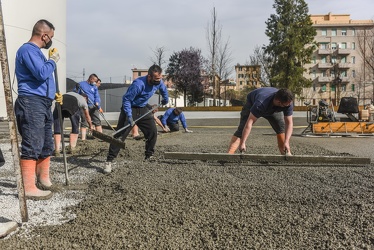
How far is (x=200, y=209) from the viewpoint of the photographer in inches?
119

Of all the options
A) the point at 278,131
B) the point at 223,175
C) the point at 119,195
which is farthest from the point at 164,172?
the point at 278,131

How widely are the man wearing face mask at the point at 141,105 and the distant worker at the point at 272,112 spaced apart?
52.8 inches

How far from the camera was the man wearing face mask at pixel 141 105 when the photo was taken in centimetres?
517

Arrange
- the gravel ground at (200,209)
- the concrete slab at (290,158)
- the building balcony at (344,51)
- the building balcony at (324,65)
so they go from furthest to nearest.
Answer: the building balcony at (324,65)
the building balcony at (344,51)
the concrete slab at (290,158)
the gravel ground at (200,209)

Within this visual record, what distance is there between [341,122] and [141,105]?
7.77 metres

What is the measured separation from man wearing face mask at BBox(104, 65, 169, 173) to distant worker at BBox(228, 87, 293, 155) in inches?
52.8

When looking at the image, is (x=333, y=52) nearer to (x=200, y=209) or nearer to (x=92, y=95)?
(x=92, y=95)

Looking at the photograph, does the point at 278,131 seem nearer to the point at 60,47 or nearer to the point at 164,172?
the point at 164,172

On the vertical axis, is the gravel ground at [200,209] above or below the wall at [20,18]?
below

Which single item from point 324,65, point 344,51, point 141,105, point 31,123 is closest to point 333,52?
point 344,51

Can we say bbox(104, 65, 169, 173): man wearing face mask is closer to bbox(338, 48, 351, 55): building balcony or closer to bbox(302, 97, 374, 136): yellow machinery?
bbox(302, 97, 374, 136): yellow machinery

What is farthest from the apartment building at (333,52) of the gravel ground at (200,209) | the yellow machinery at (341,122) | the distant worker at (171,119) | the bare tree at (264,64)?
the gravel ground at (200,209)

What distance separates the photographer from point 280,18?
30594 mm

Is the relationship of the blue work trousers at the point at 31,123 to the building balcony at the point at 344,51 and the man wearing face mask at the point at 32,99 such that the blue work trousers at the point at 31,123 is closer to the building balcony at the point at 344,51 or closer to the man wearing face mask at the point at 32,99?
the man wearing face mask at the point at 32,99
